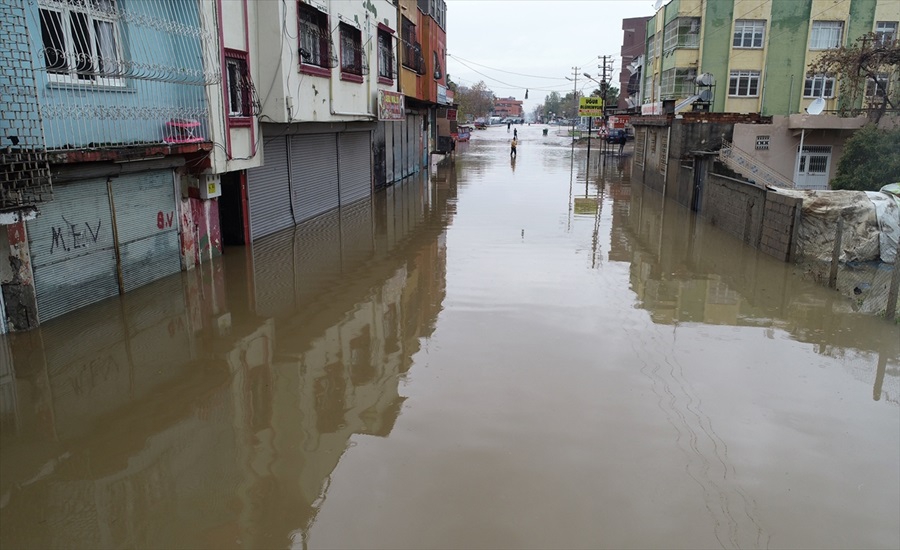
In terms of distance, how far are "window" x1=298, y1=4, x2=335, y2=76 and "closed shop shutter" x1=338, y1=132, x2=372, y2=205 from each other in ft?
15.3

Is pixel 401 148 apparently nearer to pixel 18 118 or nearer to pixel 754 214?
pixel 754 214

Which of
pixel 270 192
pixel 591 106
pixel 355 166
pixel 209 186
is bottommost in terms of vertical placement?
pixel 270 192

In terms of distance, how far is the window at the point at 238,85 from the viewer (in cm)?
1399

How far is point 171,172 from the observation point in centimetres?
1255

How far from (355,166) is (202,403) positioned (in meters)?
17.9

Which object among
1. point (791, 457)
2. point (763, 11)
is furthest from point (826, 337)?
point (763, 11)

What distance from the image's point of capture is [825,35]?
33.2 m

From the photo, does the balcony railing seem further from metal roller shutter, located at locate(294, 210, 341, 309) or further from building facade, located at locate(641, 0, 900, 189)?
building facade, located at locate(641, 0, 900, 189)

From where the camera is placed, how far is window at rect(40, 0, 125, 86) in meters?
9.13

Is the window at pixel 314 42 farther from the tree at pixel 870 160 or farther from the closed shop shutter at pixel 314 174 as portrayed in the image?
the tree at pixel 870 160

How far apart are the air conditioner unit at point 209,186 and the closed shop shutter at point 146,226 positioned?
729mm

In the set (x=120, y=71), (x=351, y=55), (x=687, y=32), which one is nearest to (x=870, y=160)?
(x=351, y=55)

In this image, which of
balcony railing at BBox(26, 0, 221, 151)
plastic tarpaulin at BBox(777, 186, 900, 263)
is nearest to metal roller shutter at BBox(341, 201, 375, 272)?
balcony railing at BBox(26, 0, 221, 151)

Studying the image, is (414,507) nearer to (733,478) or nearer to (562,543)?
(562,543)
